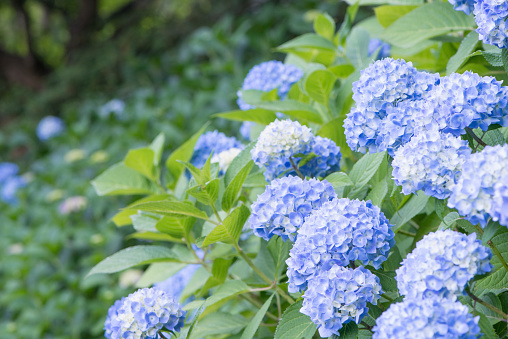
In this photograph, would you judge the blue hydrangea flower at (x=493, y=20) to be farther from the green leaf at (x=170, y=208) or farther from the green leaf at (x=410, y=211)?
the green leaf at (x=170, y=208)

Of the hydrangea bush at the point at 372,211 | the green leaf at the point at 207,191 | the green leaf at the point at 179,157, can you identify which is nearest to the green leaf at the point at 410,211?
the hydrangea bush at the point at 372,211

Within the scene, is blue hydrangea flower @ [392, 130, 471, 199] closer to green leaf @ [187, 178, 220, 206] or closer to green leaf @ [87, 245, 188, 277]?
green leaf @ [187, 178, 220, 206]

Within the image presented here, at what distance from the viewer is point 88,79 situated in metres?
6.77

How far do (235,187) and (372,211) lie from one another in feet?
1.09

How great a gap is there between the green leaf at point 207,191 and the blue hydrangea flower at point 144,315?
0.70 ft

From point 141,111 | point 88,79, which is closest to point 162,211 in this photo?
point 141,111

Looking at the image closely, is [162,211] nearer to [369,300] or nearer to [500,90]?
[369,300]

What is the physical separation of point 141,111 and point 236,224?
12.4 ft

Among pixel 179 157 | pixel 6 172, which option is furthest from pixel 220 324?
pixel 6 172

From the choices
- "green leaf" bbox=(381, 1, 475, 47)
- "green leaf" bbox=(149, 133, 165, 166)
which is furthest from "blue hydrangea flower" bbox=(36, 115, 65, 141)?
"green leaf" bbox=(381, 1, 475, 47)

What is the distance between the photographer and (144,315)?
3.50ft

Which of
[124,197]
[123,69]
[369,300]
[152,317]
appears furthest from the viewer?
[123,69]

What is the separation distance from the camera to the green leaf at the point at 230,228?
1087 millimetres

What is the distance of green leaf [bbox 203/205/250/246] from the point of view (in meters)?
1.09
